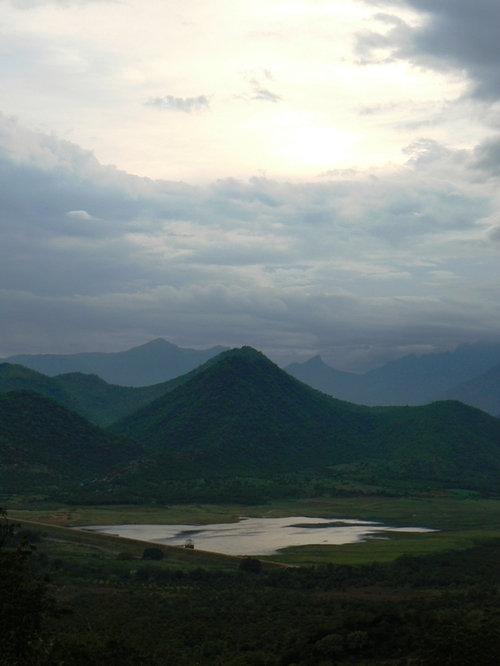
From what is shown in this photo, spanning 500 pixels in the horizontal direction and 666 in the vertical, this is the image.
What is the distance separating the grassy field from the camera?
81062 millimetres

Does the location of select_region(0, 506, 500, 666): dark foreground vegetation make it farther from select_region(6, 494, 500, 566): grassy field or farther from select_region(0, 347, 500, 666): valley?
select_region(6, 494, 500, 566): grassy field

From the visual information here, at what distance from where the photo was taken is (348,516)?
120125 mm

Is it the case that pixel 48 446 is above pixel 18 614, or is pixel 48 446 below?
above

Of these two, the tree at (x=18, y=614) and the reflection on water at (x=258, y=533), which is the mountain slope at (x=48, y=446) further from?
the tree at (x=18, y=614)

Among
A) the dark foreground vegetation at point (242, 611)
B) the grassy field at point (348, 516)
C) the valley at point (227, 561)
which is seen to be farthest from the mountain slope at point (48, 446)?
the dark foreground vegetation at point (242, 611)

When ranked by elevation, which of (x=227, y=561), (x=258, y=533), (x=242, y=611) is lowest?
(x=258, y=533)

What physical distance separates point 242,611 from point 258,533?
154 feet

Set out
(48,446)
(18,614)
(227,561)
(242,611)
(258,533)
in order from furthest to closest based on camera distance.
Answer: (48,446), (258,533), (227,561), (242,611), (18,614)

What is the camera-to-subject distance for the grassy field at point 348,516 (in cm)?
8106

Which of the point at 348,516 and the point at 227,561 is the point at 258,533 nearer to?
the point at 227,561

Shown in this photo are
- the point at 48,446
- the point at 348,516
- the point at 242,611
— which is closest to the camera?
the point at 242,611

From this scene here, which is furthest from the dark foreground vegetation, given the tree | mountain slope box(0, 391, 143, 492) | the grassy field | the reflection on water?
mountain slope box(0, 391, 143, 492)

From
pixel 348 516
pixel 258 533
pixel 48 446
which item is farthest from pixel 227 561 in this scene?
pixel 48 446

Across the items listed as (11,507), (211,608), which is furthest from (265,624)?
(11,507)
